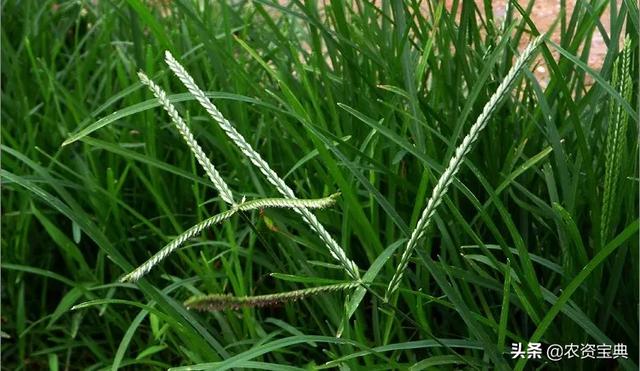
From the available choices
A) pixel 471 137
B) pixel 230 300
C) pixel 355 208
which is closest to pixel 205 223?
pixel 230 300

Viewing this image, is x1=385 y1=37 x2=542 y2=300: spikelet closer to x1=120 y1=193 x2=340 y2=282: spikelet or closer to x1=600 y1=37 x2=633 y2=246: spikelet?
x1=120 y1=193 x2=340 y2=282: spikelet

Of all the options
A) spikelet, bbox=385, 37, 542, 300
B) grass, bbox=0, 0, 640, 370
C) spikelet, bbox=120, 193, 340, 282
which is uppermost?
spikelet, bbox=385, 37, 542, 300

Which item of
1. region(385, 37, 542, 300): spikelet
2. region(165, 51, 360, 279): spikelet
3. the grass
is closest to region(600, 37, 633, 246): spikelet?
the grass

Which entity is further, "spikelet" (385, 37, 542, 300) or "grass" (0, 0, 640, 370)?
"grass" (0, 0, 640, 370)

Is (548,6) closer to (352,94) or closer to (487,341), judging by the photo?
(352,94)

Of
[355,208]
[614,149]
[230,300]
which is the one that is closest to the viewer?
[230,300]

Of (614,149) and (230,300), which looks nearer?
(230,300)

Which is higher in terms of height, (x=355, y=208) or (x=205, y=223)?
(x=205, y=223)

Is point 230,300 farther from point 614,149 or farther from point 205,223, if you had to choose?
point 614,149

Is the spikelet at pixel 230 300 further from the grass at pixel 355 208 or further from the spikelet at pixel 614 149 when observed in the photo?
the spikelet at pixel 614 149

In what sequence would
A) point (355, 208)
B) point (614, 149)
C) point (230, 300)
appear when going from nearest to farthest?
1. point (230, 300)
2. point (614, 149)
3. point (355, 208)
